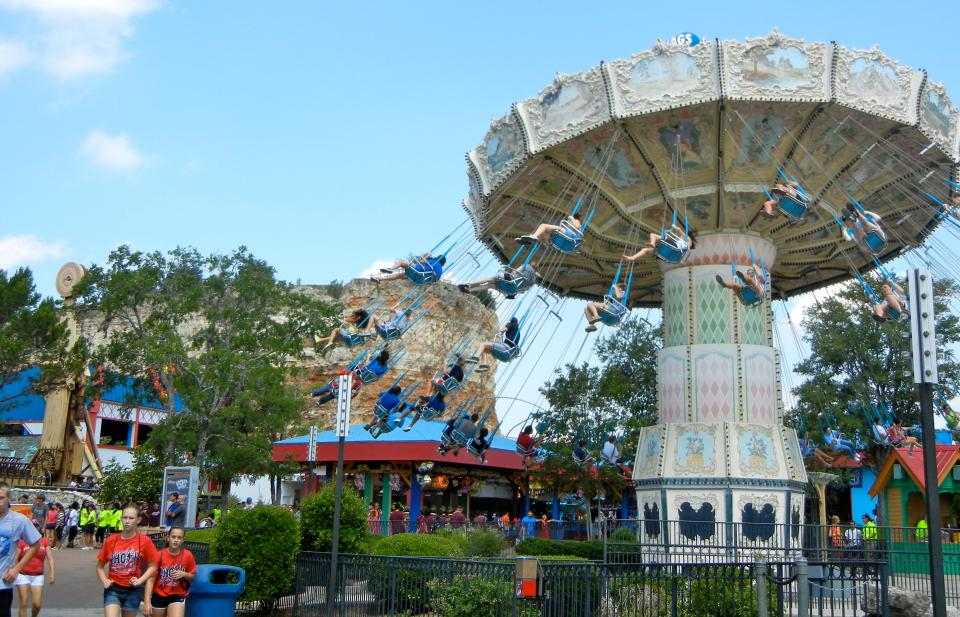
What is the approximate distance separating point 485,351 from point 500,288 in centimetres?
129

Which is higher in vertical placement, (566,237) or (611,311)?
(566,237)

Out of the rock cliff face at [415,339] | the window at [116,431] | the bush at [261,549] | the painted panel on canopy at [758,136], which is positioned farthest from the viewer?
the rock cliff face at [415,339]

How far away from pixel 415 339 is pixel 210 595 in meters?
50.0

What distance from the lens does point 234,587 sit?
1032 cm

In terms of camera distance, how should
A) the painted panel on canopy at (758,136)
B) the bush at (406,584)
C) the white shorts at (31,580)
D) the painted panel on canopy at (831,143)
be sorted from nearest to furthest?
the white shorts at (31,580) < the bush at (406,584) < the painted panel on canopy at (758,136) < the painted panel on canopy at (831,143)

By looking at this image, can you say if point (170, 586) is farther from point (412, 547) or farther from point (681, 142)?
point (681, 142)

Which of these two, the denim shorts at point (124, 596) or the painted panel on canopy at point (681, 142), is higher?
the painted panel on canopy at point (681, 142)

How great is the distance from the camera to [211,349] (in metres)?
29.2

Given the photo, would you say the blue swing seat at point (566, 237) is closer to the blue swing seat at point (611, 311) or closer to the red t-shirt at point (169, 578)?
the blue swing seat at point (611, 311)

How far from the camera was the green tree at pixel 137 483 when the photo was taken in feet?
86.1

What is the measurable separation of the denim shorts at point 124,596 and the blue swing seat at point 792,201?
36.4 feet

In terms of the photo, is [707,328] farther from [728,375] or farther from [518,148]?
[518,148]

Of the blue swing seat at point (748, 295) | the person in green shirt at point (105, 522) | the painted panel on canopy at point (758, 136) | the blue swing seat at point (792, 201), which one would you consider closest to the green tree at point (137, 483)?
the person in green shirt at point (105, 522)

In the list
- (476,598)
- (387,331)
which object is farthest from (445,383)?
(476,598)
